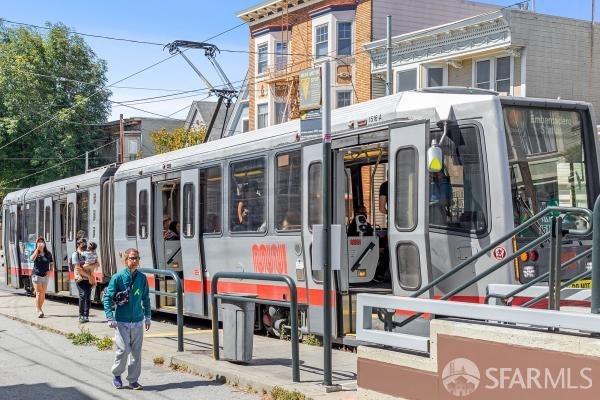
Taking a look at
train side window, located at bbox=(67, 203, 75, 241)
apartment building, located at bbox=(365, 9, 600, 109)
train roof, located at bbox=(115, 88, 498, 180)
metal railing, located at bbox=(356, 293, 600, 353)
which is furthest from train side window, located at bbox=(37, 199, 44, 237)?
metal railing, located at bbox=(356, 293, 600, 353)

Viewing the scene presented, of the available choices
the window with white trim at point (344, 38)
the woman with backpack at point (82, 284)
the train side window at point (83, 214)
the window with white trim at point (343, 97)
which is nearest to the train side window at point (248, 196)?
the woman with backpack at point (82, 284)

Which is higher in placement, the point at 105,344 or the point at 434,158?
the point at 434,158

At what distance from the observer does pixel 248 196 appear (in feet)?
42.3

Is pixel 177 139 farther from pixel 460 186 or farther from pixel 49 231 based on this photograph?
pixel 460 186

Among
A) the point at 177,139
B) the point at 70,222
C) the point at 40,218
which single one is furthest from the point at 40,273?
the point at 177,139

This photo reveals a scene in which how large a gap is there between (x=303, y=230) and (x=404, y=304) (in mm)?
4587

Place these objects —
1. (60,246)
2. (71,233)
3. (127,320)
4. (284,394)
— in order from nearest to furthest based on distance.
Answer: (284,394) → (127,320) → (71,233) → (60,246)

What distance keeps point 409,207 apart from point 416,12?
75.9 ft

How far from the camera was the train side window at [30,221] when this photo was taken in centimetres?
2455

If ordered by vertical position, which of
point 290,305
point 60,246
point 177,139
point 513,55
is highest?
point 513,55

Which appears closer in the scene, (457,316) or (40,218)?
(457,316)

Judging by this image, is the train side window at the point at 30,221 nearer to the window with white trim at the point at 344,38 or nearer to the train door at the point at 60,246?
the train door at the point at 60,246

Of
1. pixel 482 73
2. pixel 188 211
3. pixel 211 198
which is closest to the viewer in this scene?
pixel 211 198

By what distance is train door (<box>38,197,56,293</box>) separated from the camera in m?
22.6
